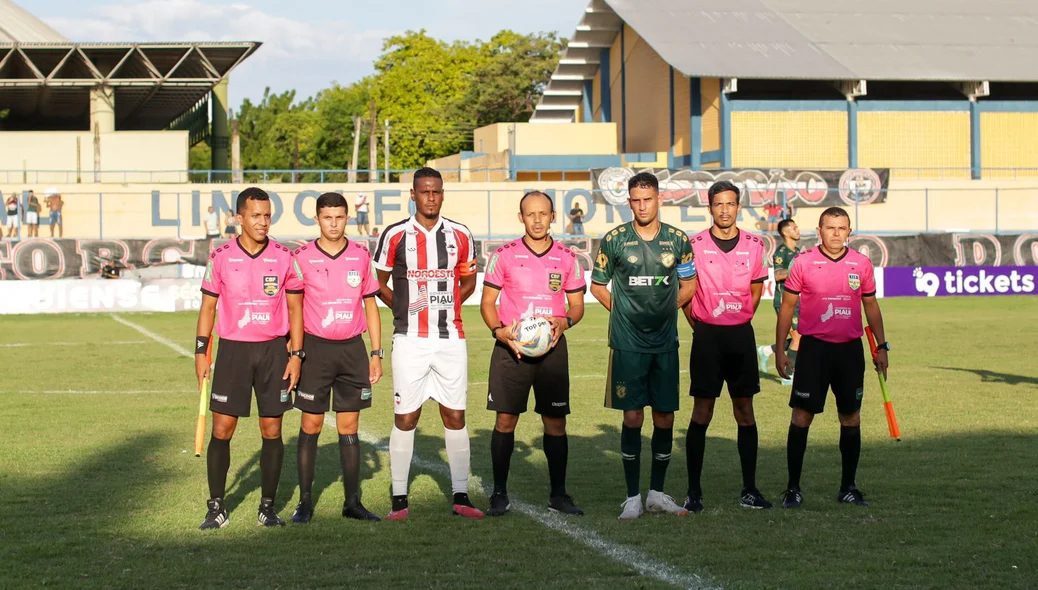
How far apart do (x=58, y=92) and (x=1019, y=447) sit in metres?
52.4

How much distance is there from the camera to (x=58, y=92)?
54.7 meters

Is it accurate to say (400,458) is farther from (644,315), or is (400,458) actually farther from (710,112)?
(710,112)

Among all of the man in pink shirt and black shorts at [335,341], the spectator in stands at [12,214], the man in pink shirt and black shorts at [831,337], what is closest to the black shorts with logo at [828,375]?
the man in pink shirt and black shorts at [831,337]

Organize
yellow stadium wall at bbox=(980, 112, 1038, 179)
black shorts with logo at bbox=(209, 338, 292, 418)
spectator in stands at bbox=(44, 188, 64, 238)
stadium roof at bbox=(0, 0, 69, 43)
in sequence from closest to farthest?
black shorts with logo at bbox=(209, 338, 292, 418) → spectator in stands at bbox=(44, 188, 64, 238) → yellow stadium wall at bbox=(980, 112, 1038, 179) → stadium roof at bbox=(0, 0, 69, 43)

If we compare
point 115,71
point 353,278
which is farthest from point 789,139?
point 353,278

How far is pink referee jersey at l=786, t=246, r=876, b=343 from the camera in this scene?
26.5 feet

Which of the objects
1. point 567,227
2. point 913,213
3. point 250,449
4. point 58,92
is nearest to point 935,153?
point 913,213

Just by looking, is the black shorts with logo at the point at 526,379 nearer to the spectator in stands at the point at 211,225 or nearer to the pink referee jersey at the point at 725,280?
the pink referee jersey at the point at 725,280

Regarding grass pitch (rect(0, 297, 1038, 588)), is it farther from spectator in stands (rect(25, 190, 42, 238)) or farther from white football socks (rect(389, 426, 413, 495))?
spectator in stands (rect(25, 190, 42, 238))

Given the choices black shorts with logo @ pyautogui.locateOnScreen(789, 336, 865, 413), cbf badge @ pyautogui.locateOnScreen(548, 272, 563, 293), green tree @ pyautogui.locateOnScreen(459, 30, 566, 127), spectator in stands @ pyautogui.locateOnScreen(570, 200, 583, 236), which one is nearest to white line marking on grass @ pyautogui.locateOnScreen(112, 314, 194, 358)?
cbf badge @ pyautogui.locateOnScreen(548, 272, 563, 293)

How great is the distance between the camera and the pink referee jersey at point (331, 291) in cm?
755

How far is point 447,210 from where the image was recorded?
40.2 metres

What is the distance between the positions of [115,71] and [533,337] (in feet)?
150

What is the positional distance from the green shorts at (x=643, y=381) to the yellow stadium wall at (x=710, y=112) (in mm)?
40050
